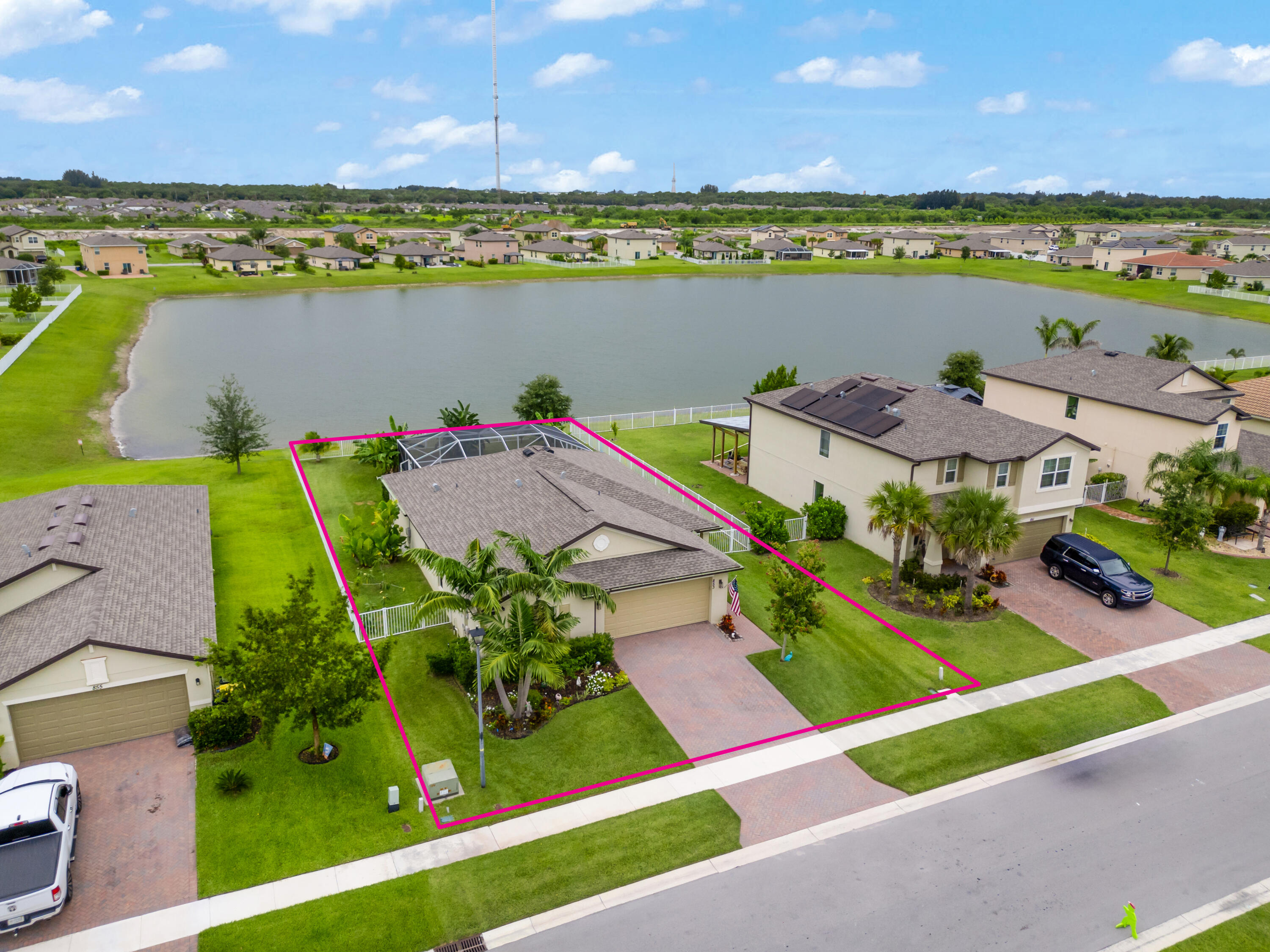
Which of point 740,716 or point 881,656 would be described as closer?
point 740,716

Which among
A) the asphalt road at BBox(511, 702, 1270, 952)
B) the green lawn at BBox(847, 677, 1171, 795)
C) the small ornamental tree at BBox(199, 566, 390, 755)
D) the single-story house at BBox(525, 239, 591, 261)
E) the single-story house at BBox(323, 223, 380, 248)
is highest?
the single-story house at BBox(323, 223, 380, 248)

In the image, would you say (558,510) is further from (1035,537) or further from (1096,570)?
(1096,570)

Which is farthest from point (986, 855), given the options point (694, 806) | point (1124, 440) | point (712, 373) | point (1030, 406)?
point (712, 373)

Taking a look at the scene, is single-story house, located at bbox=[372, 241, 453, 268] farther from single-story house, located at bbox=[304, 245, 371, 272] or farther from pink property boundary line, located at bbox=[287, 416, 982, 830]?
pink property boundary line, located at bbox=[287, 416, 982, 830]

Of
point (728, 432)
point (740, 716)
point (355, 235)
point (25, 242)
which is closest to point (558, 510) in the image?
point (740, 716)

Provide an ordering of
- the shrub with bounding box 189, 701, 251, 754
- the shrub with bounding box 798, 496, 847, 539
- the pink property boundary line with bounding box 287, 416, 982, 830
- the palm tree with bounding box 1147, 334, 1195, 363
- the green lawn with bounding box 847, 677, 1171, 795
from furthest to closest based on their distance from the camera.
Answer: the palm tree with bounding box 1147, 334, 1195, 363, the shrub with bounding box 798, 496, 847, 539, the green lawn with bounding box 847, 677, 1171, 795, the shrub with bounding box 189, 701, 251, 754, the pink property boundary line with bounding box 287, 416, 982, 830

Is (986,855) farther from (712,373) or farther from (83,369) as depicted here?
(83,369)

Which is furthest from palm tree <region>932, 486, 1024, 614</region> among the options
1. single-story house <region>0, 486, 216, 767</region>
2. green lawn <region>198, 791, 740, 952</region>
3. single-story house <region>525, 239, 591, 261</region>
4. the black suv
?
single-story house <region>525, 239, 591, 261</region>
